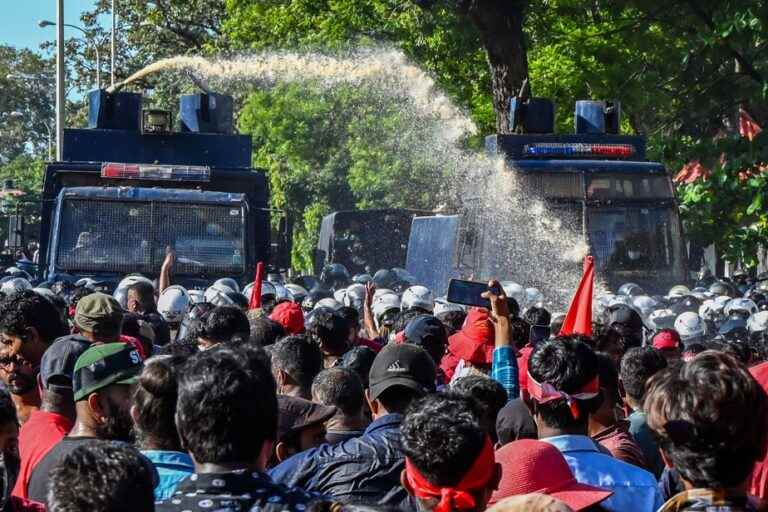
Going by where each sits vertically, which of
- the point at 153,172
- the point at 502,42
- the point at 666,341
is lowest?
the point at 666,341

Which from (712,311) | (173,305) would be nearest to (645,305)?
(712,311)

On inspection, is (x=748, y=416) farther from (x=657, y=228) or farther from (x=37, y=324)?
(x=657, y=228)

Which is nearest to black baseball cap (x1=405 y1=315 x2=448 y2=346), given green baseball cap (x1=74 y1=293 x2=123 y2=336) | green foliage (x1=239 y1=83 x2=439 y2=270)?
green baseball cap (x1=74 y1=293 x2=123 y2=336)

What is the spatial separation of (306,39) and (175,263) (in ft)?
47.2

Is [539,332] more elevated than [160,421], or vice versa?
[539,332]

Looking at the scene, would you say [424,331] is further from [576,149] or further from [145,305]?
[576,149]

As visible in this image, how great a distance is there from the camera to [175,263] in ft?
52.5

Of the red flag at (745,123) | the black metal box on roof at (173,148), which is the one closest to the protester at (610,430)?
the black metal box on roof at (173,148)

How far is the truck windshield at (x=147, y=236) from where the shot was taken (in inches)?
631

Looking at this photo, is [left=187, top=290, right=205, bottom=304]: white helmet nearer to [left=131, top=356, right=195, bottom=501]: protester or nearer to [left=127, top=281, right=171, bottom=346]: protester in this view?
[left=127, top=281, right=171, bottom=346]: protester

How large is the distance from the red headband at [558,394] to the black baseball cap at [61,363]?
178cm

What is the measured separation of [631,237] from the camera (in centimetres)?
1738

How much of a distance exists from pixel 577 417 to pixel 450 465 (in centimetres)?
123

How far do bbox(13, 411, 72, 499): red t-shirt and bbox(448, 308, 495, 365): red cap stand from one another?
291 centimetres
